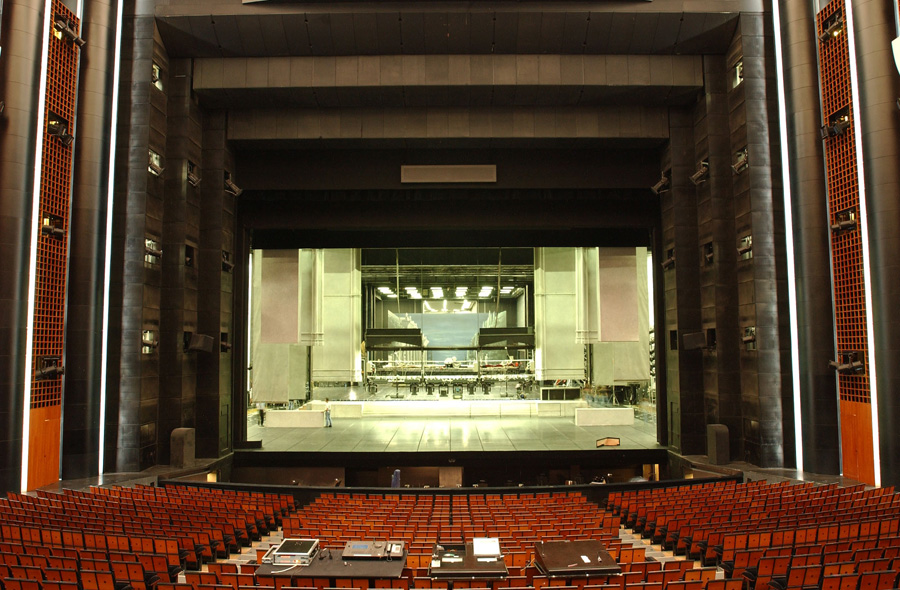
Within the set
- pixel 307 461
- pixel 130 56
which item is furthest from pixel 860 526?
pixel 130 56

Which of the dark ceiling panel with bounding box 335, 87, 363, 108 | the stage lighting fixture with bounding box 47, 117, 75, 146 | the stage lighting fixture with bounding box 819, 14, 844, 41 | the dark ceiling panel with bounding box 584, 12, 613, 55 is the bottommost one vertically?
the stage lighting fixture with bounding box 47, 117, 75, 146

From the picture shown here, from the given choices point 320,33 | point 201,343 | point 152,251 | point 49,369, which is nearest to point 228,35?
point 320,33

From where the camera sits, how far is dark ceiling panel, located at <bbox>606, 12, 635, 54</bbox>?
18297mm

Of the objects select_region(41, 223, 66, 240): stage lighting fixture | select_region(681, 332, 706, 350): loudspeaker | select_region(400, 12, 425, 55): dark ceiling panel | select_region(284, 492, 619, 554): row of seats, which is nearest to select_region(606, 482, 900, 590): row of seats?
select_region(284, 492, 619, 554): row of seats

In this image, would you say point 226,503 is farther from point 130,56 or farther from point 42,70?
point 130,56

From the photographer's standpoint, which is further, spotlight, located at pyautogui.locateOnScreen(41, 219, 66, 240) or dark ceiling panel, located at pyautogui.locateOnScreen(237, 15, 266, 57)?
dark ceiling panel, located at pyautogui.locateOnScreen(237, 15, 266, 57)

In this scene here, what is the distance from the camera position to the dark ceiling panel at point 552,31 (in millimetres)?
18203

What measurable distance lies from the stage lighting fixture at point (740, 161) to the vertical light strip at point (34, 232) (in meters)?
19.9

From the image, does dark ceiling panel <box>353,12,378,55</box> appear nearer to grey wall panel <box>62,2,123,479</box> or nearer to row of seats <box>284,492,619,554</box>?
grey wall panel <box>62,2,123,479</box>

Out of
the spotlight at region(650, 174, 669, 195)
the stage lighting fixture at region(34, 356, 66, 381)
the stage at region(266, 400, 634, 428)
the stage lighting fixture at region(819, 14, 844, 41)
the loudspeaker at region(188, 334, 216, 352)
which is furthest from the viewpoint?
the stage at region(266, 400, 634, 428)

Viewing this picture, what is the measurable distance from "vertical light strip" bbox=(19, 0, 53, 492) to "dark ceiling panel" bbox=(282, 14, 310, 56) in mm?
6215

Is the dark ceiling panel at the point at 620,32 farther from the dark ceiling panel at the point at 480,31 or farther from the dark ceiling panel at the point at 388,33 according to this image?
the dark ceiling panel at the point at 388,33

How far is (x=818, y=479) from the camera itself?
16016 mm

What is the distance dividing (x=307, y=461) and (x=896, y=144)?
1974 centimetres
